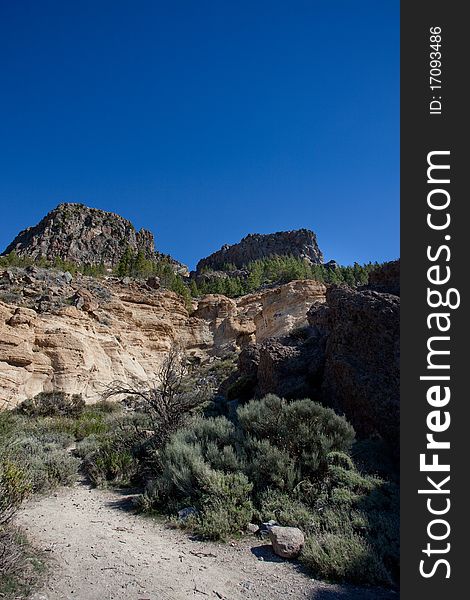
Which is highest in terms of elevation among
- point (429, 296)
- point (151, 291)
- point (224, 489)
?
point (151, 291)

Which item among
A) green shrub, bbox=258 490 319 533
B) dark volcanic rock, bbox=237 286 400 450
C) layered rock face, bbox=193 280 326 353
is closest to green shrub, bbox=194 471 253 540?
green shrub, bbox=258 490 319 533

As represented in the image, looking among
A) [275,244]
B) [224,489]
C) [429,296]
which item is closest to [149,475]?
[224,489]

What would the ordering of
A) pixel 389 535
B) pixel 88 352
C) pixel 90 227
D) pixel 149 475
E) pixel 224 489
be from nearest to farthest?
pixel 389 535
pixel 224 489
pixel 149 475
pixel 88 352
pixel 90 227

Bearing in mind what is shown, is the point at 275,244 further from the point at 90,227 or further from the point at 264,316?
the point at 264,316

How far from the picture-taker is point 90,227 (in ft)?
326

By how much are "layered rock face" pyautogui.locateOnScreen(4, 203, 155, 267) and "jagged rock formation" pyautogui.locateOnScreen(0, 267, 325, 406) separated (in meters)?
57.7

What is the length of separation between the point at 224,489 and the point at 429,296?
13.7 feet

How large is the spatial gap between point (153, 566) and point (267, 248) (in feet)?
370

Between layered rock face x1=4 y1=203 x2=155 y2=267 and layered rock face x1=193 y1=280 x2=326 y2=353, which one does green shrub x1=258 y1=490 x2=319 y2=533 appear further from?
layered rock face x1=4 y1=203 x2=155 y2=267

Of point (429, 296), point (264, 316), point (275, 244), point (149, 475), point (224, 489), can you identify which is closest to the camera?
point (429, 296)

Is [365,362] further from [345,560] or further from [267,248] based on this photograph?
[267,248]

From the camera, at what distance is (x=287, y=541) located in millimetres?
4285

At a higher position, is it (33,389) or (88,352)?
(88,352)

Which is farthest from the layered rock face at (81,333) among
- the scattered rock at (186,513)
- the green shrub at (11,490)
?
the green shrub at (11,490)
